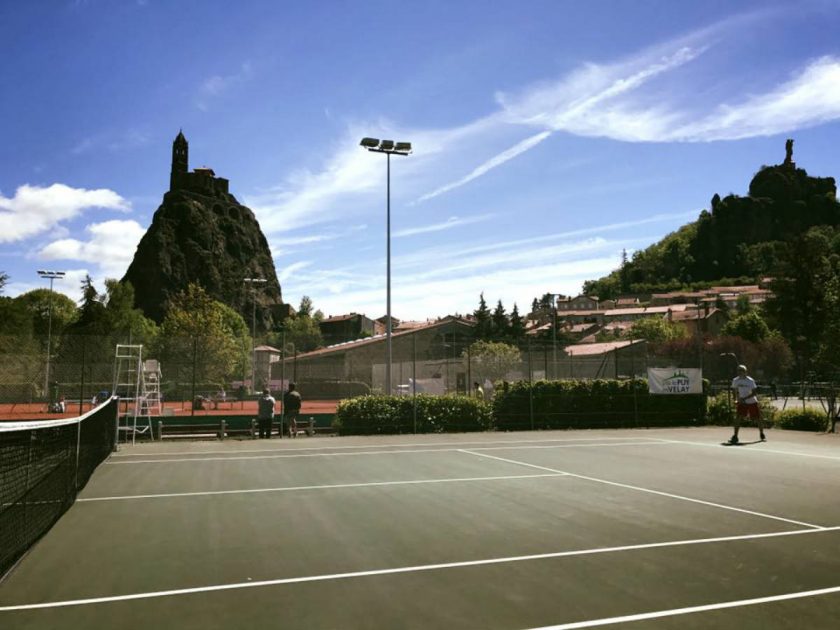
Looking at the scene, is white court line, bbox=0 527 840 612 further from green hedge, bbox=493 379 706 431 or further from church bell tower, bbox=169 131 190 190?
church bell tower, bbox=169 131 190 190

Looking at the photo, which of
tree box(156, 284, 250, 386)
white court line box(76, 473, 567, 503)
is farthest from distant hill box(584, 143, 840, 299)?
white court line box(76, 473, 567, 503)

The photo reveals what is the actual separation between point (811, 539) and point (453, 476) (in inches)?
227

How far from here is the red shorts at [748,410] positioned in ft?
54.2

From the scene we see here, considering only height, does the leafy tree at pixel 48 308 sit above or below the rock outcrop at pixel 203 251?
below

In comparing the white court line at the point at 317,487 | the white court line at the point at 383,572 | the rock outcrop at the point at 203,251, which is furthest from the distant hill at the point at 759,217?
the white court line at the point at 383,572

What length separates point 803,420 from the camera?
2175 centimetres

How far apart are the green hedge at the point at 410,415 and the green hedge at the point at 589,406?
879 millimetres

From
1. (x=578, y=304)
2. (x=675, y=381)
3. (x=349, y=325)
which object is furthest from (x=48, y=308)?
(x=578, y=304)

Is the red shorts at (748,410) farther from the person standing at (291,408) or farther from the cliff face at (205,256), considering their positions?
the cliff face at (205,256)

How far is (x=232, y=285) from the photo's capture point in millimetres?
163125

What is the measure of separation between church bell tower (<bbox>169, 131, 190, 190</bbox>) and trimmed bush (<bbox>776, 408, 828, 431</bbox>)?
180399 mm

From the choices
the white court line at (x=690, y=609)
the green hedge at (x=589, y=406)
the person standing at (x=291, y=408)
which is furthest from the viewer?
the green hedge at (x=589, y=406)

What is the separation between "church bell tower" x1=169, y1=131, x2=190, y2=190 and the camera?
602 ft

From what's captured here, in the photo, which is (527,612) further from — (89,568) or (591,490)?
(591,490)
